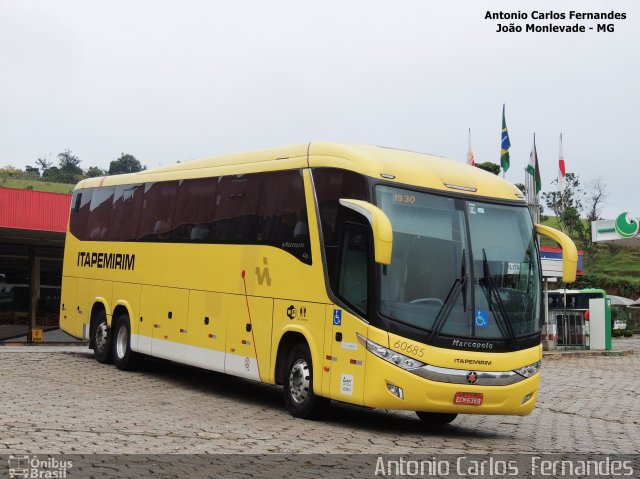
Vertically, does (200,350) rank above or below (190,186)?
below

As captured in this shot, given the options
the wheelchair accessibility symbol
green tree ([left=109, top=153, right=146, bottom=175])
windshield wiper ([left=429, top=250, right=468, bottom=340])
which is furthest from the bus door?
green tree ([left=109, top=153, right=146, bottom=175])

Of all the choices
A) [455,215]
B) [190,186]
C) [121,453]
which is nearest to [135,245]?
[190,186]

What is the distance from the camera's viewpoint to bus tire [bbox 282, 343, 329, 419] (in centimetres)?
1326

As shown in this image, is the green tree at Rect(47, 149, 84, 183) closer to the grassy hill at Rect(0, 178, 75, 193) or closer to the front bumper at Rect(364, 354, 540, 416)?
the grassy hill at Rect(0, 178, 75, 193)

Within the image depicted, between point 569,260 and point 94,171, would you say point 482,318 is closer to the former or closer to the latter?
point 569,260

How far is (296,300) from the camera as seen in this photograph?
13.8 metres

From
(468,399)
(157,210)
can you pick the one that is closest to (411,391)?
(468,399)

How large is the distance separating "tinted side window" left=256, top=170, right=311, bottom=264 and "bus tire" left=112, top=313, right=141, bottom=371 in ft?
18.1

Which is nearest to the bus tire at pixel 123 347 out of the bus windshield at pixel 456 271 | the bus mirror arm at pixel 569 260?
the bus windshield at pixel 456 271

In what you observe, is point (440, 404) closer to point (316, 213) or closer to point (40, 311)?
point (316, 213)

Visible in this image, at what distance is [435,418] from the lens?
14.3m

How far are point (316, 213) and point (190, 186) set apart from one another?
460 cm

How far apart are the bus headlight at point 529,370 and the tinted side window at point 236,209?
4488mm

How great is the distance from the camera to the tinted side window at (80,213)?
71.7 feet
